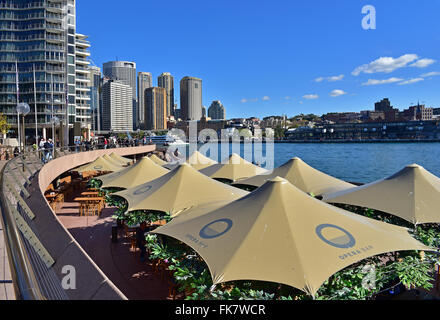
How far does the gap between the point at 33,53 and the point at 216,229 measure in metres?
76.8

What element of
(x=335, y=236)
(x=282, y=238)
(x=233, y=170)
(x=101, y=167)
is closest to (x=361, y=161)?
(x=233, y=170)

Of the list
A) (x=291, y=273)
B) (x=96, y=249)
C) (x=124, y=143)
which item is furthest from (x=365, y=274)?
(x=124, y=143)

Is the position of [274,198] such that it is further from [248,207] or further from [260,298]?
[260,298]

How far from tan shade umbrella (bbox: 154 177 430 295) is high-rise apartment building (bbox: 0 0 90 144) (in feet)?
227

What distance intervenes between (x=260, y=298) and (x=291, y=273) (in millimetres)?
567

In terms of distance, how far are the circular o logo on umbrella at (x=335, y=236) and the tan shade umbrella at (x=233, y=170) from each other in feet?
32.4

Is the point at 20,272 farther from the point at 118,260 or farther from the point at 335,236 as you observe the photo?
the point at 118,260

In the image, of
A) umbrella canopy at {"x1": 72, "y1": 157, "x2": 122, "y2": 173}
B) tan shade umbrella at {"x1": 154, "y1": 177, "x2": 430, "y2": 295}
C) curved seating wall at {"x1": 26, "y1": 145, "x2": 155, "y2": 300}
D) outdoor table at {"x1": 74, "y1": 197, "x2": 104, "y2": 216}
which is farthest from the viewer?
umbrella canopy at {"x1": 72, "y1": 157, "x2": 122, "y2": 173}

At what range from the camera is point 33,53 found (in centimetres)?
6694

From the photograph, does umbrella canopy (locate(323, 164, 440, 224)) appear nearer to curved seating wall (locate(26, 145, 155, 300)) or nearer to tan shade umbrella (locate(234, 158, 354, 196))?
tan shade umbrella (locate(234, 158, 354, 196))

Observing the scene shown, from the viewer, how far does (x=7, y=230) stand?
8.25 ft

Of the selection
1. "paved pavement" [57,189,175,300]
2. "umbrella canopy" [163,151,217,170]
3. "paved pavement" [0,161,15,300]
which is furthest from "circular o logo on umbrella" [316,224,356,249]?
"umbrella canopy" [163,151,217,170]

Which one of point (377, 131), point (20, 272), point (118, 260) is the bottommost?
point (118, 260)

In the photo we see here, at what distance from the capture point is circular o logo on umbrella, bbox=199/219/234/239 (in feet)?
17.2
